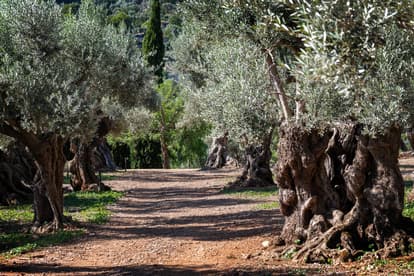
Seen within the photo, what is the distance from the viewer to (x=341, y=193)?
9.52 metres

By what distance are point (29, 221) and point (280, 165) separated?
7626 mm

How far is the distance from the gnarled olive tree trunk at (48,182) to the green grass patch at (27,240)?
20.0 inches

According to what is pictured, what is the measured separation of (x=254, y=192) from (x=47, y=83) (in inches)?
407

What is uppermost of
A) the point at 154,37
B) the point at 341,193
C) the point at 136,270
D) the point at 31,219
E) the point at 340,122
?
the point at 154,37

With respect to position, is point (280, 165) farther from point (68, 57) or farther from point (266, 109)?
point (68, 57)

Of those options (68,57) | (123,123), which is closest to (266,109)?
(68,57)

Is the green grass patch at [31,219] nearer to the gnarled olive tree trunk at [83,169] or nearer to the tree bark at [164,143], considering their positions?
the gnarled olive tree trunk at [83,169]

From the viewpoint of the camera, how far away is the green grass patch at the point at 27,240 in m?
10.5

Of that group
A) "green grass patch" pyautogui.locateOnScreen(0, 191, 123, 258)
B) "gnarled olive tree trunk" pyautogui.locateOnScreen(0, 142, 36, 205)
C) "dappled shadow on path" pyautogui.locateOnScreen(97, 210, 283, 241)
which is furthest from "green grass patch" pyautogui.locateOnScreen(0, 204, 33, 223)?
"dappled shadow on path" pyautogui.locateOnScreen(97, 210, 283, 241)

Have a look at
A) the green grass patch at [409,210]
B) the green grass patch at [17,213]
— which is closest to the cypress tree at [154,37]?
the green grass patch at [17,213]

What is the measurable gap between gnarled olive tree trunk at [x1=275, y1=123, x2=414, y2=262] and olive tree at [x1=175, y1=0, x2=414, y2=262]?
0.6 inches

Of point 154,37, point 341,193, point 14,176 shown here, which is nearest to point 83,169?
point 14,176

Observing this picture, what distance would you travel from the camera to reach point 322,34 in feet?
18.1

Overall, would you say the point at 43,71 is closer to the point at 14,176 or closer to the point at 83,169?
the point at 14,176
